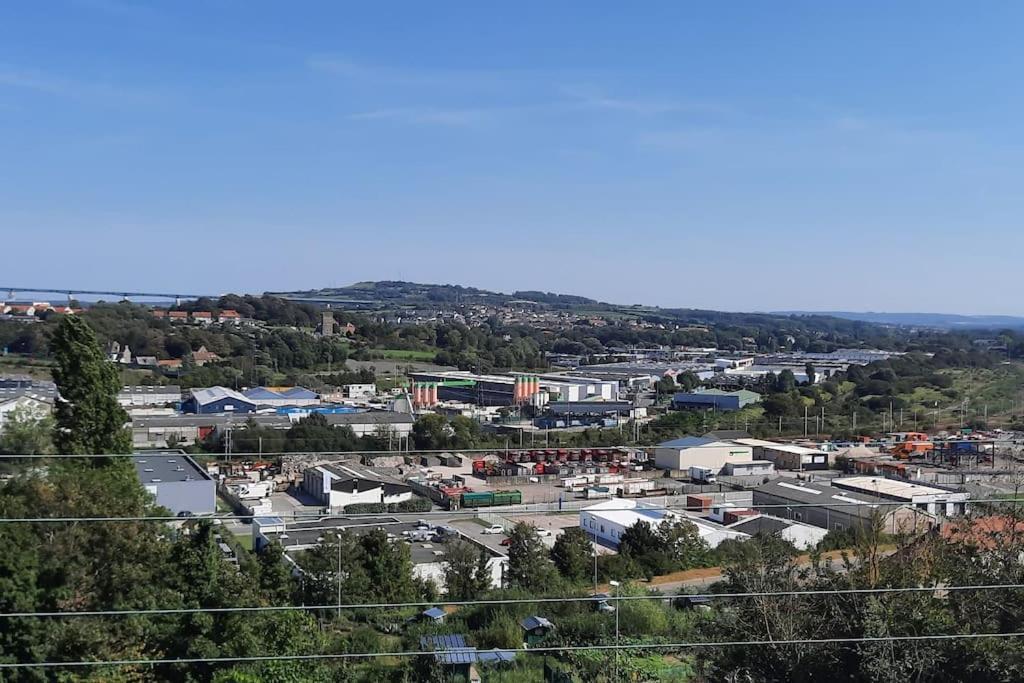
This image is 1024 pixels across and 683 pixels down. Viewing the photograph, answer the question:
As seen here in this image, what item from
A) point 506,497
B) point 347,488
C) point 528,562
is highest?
point 528,562

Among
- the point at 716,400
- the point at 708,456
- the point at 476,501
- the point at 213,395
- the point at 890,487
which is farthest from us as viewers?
the point at 716,400

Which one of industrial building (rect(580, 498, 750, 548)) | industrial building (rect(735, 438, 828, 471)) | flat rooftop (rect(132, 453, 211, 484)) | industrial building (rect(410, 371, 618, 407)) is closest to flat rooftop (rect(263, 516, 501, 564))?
industrial building (rect(580, 498, 750, 548))

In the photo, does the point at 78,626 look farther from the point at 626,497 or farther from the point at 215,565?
the point at 626,497

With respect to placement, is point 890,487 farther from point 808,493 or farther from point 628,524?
point 628,524

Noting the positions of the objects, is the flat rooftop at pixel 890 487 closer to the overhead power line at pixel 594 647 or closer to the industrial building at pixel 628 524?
the industrial building at pixel 628 524

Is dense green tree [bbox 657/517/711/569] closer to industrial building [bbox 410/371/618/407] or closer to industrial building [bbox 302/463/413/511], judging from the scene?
industrial building [bbox 302/463/413/511]

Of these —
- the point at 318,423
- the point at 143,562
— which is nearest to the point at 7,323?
the point at 318,423

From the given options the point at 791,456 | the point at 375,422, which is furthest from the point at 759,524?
the point at 375,422
